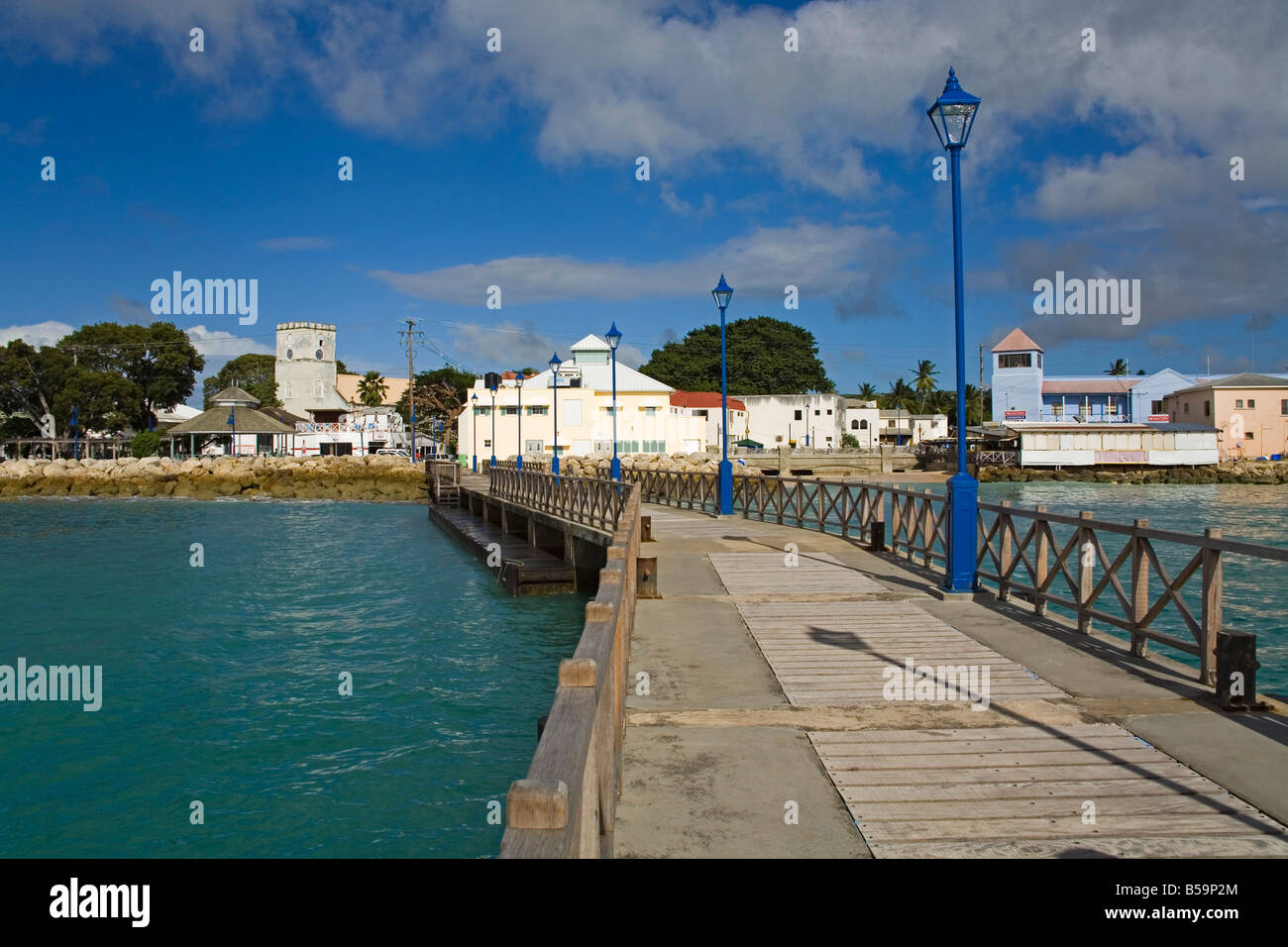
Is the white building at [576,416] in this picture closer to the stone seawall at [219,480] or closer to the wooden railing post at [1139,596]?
the stone seawall at [219,480]

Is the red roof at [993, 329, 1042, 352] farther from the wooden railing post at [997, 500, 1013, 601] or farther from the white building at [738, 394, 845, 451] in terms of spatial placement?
the wooden railing post at [997, 500, 1013, 601]

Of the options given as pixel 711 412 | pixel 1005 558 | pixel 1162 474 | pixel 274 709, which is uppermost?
pixel 711 412

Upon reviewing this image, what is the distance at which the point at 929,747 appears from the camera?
5711 millimetres

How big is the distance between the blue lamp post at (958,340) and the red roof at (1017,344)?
7224 centimetres

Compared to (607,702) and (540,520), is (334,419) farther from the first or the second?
(607,702)

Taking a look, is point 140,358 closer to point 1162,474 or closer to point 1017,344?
point 1017,344

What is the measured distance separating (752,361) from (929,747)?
9925 centimetres

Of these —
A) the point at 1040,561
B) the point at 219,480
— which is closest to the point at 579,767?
the point at 1040,561

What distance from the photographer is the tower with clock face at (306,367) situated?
10475cm

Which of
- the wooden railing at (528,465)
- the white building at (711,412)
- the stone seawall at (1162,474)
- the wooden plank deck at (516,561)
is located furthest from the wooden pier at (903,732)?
the stone seawall at (1162,474)

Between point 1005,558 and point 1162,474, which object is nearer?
point 1005,558
